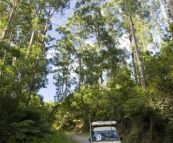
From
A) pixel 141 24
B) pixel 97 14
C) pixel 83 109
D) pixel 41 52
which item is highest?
pixel 97 14

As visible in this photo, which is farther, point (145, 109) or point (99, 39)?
point (99, 39)

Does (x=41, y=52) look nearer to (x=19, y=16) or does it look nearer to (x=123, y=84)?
(x=19, y=16)

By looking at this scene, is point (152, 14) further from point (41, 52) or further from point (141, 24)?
point (41, 52)

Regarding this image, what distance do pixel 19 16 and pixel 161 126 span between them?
637 inches

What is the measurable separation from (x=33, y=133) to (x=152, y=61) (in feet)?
25.7

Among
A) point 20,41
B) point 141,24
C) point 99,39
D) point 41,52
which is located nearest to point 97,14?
point 99,39

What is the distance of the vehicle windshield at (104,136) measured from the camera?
8938mm

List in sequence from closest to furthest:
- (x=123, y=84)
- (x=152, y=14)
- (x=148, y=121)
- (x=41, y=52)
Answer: (x=148, y=121), (x=41, y=52), (x=123, y=84), (x=152, y=14)

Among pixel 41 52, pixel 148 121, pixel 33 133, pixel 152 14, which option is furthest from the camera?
pixel 152 14

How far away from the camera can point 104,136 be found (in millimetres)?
9070

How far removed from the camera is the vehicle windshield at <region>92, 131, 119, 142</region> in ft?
29.3

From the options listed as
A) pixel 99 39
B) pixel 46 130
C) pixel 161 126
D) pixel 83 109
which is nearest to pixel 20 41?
pixel 99 39

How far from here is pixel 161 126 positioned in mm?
11359

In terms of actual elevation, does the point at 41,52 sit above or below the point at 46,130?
above
